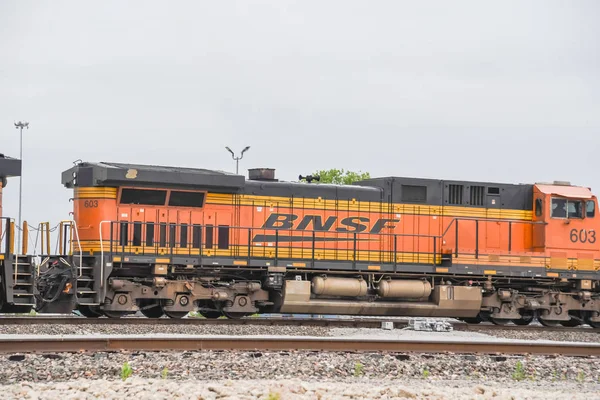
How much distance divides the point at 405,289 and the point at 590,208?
4925 millimetres

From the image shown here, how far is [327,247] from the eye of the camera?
18250 millimetres

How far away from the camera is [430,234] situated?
19094 millimetres

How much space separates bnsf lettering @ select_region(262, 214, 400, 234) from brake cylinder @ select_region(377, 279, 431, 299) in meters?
1.23

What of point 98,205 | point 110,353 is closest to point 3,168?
point 98,205

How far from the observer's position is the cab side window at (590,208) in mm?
19719

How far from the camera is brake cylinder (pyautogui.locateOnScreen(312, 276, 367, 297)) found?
695 inches

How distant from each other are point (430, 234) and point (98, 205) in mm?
7236

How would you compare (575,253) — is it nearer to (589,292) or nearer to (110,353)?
(589,292)

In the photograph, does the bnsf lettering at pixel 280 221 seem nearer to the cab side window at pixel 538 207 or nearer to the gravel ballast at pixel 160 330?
the gravel ballast at pixel 160 330

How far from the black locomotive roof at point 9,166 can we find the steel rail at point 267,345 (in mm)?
4443

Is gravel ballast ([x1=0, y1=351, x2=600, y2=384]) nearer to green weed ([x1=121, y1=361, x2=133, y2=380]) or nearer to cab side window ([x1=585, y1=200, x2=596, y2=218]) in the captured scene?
green weed ([x1=121, y1=361, x2=133, y2=380])

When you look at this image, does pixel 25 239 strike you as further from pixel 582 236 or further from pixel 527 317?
pixel 582 236

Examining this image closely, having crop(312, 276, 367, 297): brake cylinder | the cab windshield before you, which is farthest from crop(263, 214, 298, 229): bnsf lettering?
the cab windshield

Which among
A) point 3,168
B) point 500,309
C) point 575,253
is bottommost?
point 500,309
